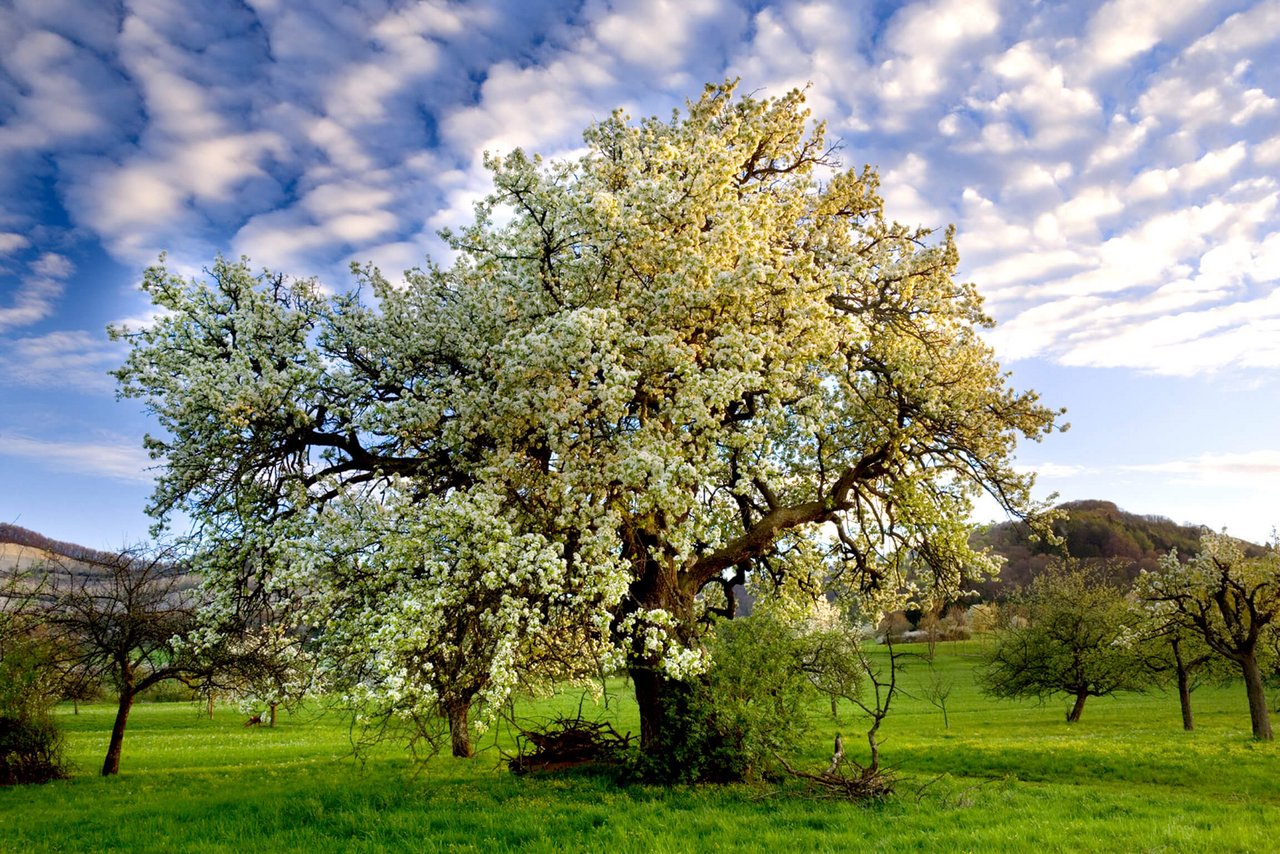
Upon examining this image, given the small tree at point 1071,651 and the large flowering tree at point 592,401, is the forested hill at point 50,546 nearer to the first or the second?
the large flowering tree at point 592,401

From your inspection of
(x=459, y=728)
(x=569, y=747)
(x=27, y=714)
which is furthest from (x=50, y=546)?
(x=569, y=747)

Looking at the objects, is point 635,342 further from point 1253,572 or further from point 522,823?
point 1253,572

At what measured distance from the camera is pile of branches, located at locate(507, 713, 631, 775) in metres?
17.9

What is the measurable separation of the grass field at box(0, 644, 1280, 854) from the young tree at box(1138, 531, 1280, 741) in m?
3.42

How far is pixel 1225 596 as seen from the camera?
29.8 m

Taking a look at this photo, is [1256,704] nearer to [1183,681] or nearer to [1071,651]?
[1183,681]

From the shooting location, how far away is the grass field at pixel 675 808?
1146 cm

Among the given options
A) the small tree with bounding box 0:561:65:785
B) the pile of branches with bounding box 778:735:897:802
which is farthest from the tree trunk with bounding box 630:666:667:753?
the small tree with bounding box 0:561:65:785

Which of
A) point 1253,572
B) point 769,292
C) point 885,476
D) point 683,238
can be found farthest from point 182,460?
point 1253,572

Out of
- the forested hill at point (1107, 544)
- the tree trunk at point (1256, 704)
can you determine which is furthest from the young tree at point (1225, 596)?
the forested hill at point (1107, 544)

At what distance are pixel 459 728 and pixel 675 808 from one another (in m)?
9.55

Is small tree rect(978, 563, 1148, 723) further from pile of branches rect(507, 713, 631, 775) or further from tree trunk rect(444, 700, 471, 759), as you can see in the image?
tree trunk rect(444, 700, 471, 759)

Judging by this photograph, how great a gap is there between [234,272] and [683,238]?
10.3m

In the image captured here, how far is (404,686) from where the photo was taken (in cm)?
1149
